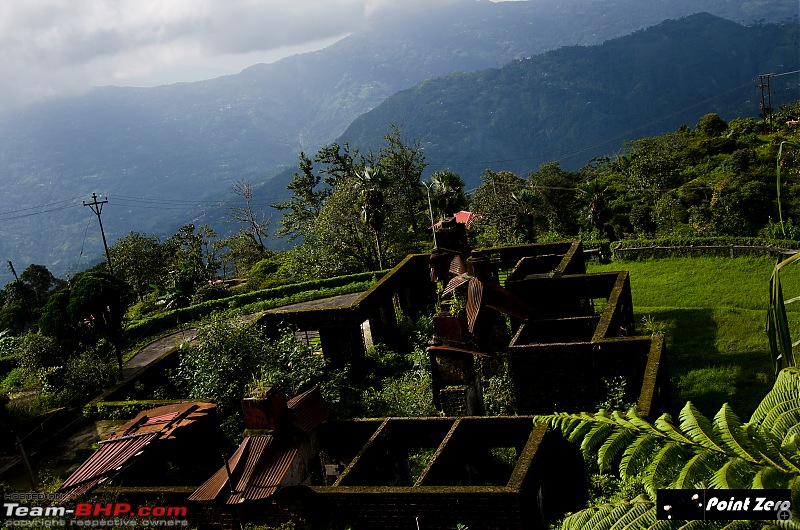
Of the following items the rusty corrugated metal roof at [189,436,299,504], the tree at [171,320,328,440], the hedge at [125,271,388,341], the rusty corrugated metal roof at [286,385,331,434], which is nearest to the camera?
the rusty corrugated metal roof at [189,436,299,504]

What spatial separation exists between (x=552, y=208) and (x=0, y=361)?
46.1 metres

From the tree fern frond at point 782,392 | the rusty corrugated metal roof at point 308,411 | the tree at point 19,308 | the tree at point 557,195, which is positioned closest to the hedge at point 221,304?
the tree at point 19,308

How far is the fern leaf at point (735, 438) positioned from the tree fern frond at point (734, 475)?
0.18 feet

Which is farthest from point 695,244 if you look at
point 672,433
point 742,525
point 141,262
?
point 141,262

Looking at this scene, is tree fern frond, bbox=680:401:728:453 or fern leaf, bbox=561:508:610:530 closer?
tree fern frond, bbox=680:401:728:453

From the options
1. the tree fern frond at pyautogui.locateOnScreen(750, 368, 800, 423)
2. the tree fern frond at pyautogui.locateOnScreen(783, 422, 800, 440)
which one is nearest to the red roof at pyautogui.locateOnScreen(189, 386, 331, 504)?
the tree fern frond at pyautogui.locateOnScreen(750, 368, 800, 423)

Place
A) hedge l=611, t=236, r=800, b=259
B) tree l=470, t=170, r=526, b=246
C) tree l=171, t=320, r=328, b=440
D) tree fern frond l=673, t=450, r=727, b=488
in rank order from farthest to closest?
tree l=470, t=170, r=526, b=246 → hedge l=611, t=236, r=800, b=259 → tree l=171, t=320, r=328, b=440 → tree fern frond l=673, t=450, r=727, b=488

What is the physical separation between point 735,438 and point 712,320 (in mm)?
21524

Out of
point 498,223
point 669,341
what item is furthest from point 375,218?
point 669,341

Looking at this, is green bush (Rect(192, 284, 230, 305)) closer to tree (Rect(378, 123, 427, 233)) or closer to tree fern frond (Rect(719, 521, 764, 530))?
tree (Rect(378, 123, 427, 233))

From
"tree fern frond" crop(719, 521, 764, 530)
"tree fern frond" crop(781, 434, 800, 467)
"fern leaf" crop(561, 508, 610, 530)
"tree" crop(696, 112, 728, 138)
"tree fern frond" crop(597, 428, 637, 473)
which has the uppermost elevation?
"tree fern frond" crop(781, 434, 800, 467)

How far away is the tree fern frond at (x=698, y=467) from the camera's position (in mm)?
4434

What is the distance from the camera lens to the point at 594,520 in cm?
498

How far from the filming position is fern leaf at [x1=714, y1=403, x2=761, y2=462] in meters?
4.36
